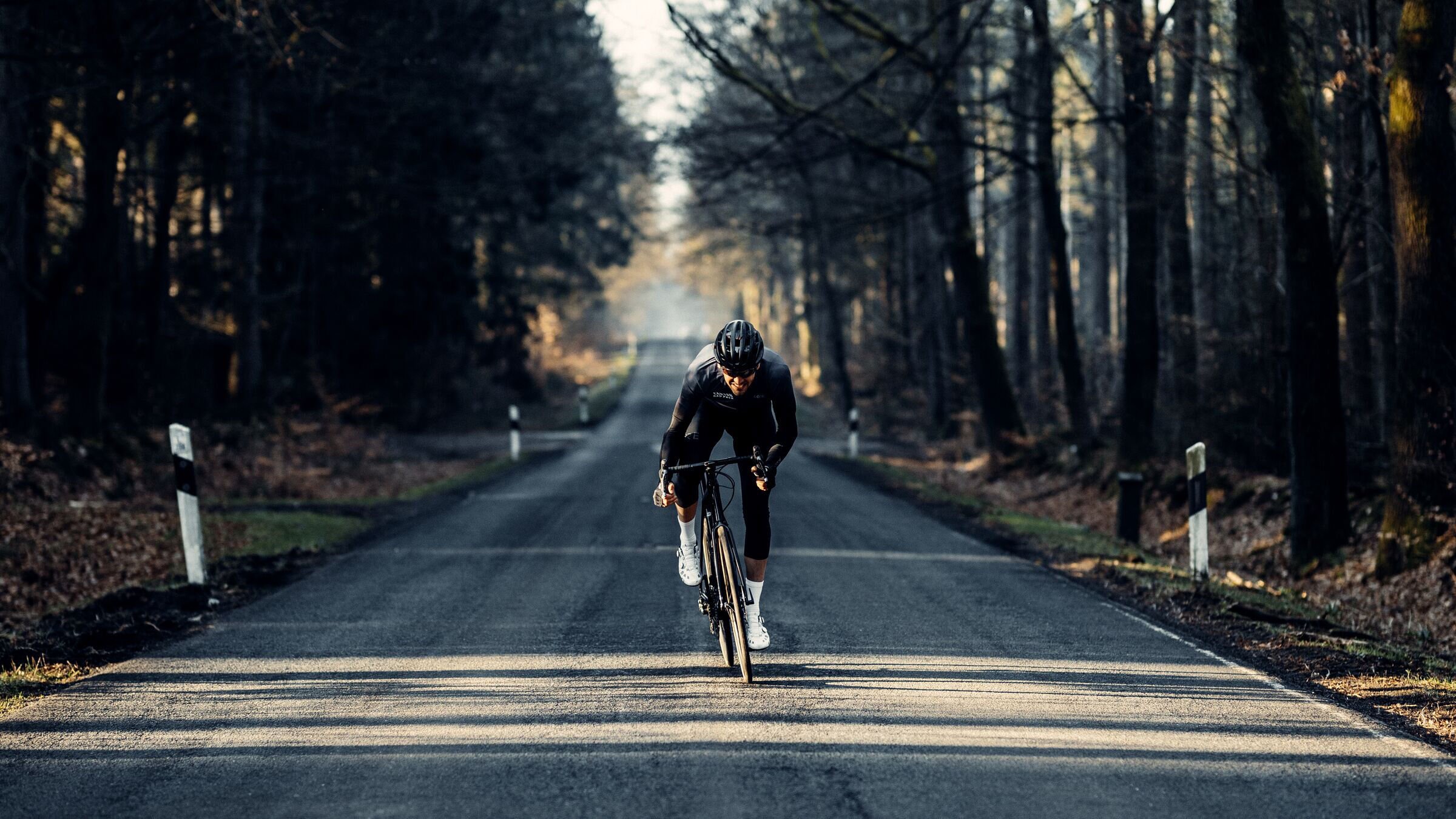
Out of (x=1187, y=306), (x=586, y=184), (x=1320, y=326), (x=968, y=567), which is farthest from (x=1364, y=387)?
(x=586, y=184)

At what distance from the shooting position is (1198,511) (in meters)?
10.9

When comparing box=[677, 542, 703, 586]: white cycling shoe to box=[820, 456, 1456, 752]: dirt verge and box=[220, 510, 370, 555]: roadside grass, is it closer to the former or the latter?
box=[820, 456, 1456, 752]: dirt verge

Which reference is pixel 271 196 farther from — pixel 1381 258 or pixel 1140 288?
pixel 1381 258

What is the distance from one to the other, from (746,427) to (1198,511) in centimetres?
530

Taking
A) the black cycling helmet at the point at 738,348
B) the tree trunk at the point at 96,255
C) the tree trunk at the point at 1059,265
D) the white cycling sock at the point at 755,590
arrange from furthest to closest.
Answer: the tree trunk at the point at 1059,265, the tree trunk at the point at 96,255, the white cycling sock at the point at 755,590, the black cycling helmet at the point at 738,348

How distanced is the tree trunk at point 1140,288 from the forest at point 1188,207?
0.04 meters

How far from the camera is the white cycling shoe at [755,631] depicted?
23.2 feet

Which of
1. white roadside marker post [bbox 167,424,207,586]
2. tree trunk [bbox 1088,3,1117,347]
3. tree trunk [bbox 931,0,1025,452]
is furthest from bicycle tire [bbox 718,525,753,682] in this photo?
tree trunk [bbox 931,0,1025,452]

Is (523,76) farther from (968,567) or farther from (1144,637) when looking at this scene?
(1144,637)

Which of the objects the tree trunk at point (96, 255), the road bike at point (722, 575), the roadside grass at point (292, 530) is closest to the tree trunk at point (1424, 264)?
the road bike at point (722, 575)

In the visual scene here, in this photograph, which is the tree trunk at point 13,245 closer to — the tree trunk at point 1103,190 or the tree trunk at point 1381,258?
the tree trunk at point 1103,190

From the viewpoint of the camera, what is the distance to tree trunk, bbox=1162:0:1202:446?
15.9m

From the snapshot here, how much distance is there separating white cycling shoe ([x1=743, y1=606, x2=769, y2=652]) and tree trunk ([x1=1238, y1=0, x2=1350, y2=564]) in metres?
7.49

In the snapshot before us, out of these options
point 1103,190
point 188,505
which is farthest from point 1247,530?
point 1103,190
